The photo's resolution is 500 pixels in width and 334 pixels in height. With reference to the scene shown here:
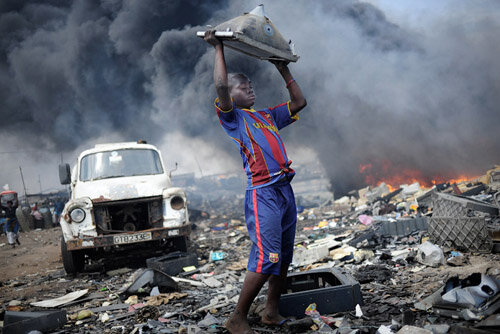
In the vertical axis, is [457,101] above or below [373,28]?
below

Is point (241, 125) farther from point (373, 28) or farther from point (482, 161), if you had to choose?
point (373, 28)

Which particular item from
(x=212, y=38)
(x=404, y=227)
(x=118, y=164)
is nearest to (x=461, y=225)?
(x=404, y=227)

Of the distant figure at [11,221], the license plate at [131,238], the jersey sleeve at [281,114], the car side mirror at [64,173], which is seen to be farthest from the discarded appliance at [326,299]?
the distant figure at [11,221]

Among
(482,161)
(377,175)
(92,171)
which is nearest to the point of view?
(92,171)

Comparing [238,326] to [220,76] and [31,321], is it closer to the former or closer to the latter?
[220,76]

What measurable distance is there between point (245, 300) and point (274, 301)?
1.03 feet

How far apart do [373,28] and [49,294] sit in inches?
860

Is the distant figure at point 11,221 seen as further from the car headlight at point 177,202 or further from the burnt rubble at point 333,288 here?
the car headlight at point 177,202

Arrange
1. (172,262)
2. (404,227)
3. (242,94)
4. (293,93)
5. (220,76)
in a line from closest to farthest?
(220,76), (242,94), (293,93), (172,262), (404,227)

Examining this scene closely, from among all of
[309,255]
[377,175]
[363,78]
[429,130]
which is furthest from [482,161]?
[309,255]

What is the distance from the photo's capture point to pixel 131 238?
5.31 metres

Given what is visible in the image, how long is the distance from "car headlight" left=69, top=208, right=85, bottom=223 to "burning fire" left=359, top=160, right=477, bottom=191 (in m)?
14.7

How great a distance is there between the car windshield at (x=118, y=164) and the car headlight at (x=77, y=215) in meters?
0.98

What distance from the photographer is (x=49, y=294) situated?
4.56m
